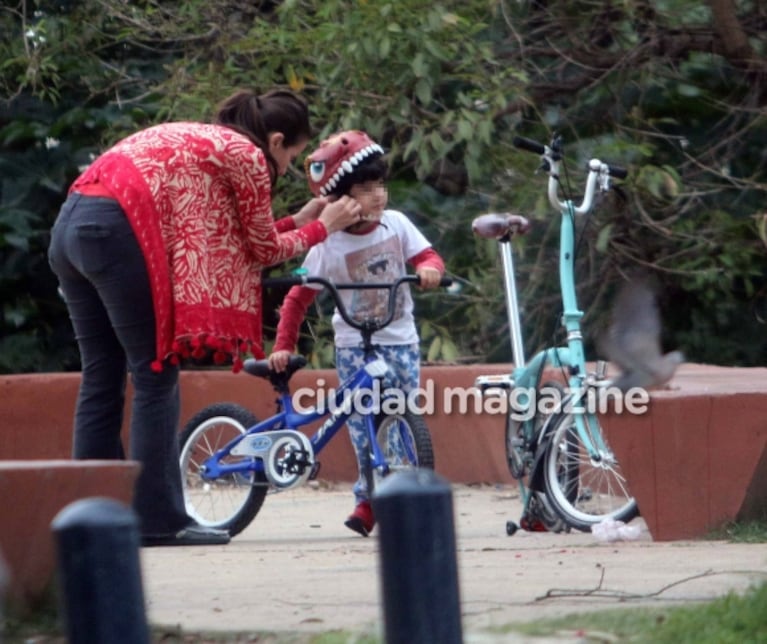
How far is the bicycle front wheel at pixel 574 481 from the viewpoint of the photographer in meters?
6.17

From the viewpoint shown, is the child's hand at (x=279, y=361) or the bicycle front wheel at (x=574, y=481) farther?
the child's hand at (x=279, y=361)

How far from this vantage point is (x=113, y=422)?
5.37 metres

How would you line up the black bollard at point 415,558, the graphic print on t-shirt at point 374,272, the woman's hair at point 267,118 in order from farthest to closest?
1. the graphic print on t-shirt at point 374,272
2. the woman's hair at point 267,118
3. the black bollard at point 415,558

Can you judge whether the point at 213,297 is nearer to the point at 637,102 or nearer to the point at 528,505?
the point at 528,505

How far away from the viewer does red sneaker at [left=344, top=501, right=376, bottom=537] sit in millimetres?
6117

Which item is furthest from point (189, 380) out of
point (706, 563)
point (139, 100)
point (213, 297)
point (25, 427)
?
point (706, 563)

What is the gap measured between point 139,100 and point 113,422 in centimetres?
510

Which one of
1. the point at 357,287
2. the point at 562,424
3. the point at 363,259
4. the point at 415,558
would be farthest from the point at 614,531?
the point at 415,558

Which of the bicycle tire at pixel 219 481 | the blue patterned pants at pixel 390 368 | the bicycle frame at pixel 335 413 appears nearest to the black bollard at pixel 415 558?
the bicycle frame at pixel 335 413

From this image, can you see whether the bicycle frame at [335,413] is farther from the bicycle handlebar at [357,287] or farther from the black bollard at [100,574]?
the black bollard at [100,574]

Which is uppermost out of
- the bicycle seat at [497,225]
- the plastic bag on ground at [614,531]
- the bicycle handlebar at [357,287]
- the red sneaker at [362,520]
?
Result: the bicycle seat at [497,225]

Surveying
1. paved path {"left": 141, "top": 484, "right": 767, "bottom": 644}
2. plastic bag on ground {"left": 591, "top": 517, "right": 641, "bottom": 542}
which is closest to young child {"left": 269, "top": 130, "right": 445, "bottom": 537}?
paved path {"left": 141, "top": 484, "right": 767, "bottom": 644}

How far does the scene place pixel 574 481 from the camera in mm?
6223

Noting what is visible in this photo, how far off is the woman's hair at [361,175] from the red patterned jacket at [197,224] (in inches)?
A: 34.8
